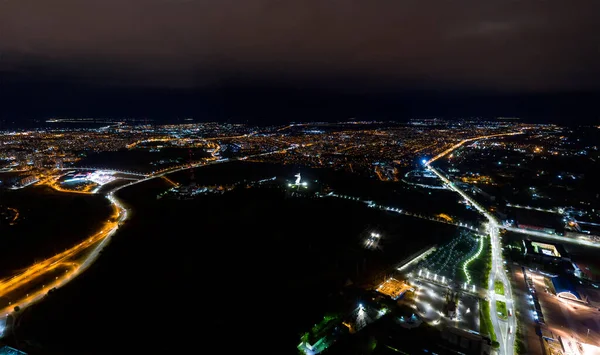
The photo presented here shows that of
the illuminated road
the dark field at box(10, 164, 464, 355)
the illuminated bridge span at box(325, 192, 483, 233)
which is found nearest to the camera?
the dark field at box(10, 164, 464, 355)

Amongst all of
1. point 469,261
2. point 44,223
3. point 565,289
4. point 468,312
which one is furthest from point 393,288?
point 44,223

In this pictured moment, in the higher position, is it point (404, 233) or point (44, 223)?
point (44, 223)

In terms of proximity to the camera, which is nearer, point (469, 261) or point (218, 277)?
point (218, 277)

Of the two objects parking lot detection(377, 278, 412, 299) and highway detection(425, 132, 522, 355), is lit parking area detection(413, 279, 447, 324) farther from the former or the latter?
highway detection(425, 132, 522, 355)

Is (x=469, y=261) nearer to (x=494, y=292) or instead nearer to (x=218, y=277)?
(x=494, y=292)

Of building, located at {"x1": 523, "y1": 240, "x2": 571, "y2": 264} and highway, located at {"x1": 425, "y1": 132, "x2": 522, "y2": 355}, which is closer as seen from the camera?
highway, located at {"x1": 425, "y1": 132, "x2": 522, "y2": 355}

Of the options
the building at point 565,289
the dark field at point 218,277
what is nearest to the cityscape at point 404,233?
the building at point 565,289

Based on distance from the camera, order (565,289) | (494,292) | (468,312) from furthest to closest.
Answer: (494,292), (565,289), (468,312)

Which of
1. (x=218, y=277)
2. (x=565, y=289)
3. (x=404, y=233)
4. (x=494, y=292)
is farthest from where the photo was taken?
(x=404, y=233)

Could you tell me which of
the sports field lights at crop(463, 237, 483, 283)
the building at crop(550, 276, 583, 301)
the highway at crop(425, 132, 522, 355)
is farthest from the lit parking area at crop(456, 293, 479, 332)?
the building at crop(550, 276, 583, 301)
